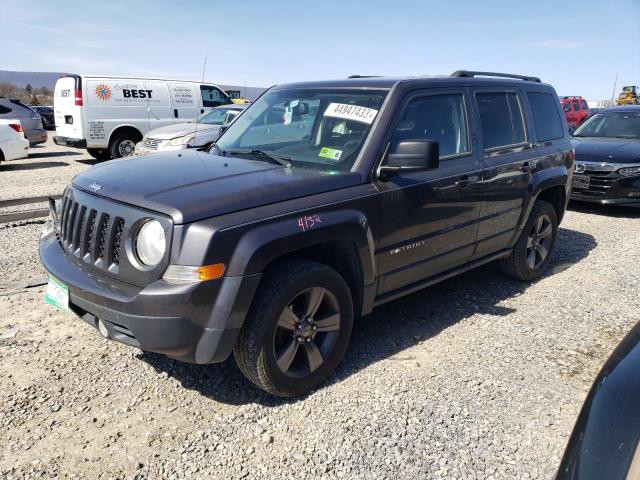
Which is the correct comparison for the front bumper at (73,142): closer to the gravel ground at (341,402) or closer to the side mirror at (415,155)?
the gravel ground at (341,402)

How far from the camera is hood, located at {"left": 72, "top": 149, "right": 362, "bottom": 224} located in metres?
2.63

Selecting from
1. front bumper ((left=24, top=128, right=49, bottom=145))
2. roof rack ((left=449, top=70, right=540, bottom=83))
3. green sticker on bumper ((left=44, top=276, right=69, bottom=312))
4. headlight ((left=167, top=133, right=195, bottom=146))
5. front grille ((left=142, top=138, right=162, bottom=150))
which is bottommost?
front bumper ((left=24, top=128, right=49, bottom=145))

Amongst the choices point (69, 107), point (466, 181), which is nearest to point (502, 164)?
point (466, 181)

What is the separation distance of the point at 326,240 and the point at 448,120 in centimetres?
167

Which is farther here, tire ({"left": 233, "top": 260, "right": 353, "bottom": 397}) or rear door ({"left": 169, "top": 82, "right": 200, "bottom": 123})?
rear door ({"left": 169, "top": 82, "right": 200, "bottom": 123})

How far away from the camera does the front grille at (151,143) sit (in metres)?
10.3

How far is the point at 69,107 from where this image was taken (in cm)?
1283

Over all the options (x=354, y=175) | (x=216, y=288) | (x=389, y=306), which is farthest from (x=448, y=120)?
(x=216, y=288)

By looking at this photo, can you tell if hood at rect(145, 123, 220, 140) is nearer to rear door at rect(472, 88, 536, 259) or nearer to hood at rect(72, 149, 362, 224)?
rear door at rect(472, 88, 536, 259)

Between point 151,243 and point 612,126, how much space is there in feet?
31.0

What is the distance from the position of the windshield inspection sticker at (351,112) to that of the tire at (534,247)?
230 centimetres

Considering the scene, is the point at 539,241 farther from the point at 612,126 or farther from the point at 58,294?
the point at 612,126

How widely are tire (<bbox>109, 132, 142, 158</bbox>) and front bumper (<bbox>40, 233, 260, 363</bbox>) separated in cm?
1140

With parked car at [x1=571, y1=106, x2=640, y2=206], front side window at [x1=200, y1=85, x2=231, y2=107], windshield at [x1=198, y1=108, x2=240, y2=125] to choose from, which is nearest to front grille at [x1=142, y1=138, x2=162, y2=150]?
windshield at [x1=198, y1=108, x2=240, y2=125]
